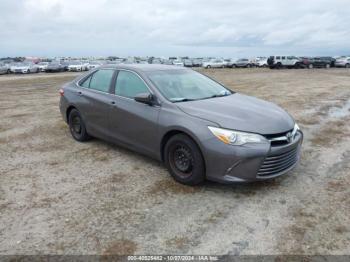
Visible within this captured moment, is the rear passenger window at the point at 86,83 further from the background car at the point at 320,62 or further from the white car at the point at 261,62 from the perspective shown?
the white car at the point at 261,62

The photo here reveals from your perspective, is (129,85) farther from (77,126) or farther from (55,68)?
(55,68)

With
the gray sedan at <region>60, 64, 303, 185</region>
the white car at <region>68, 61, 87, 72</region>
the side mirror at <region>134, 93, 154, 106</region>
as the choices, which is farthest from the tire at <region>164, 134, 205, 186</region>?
the white car at <region>68, 61, 87, 72</region>

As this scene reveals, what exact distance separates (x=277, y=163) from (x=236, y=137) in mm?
654

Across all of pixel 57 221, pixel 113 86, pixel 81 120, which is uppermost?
pixel 113 86

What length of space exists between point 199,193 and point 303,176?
5.32 feet

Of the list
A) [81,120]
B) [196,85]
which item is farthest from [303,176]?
[81,120]

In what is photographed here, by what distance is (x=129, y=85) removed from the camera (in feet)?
18.2

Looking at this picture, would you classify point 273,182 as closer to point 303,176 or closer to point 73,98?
point 303,176

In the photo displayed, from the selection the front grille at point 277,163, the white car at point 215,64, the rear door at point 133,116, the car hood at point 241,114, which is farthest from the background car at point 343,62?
the front grille at point 277,163

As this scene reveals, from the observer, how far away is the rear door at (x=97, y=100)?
583 cm

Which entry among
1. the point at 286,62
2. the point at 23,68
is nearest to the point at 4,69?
the point at 23,68

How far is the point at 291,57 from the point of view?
45.9 m

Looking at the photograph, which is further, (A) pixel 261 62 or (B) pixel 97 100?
(A) pixel 261 62

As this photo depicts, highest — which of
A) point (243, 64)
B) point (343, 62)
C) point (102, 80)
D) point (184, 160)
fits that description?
point (343, 62)
